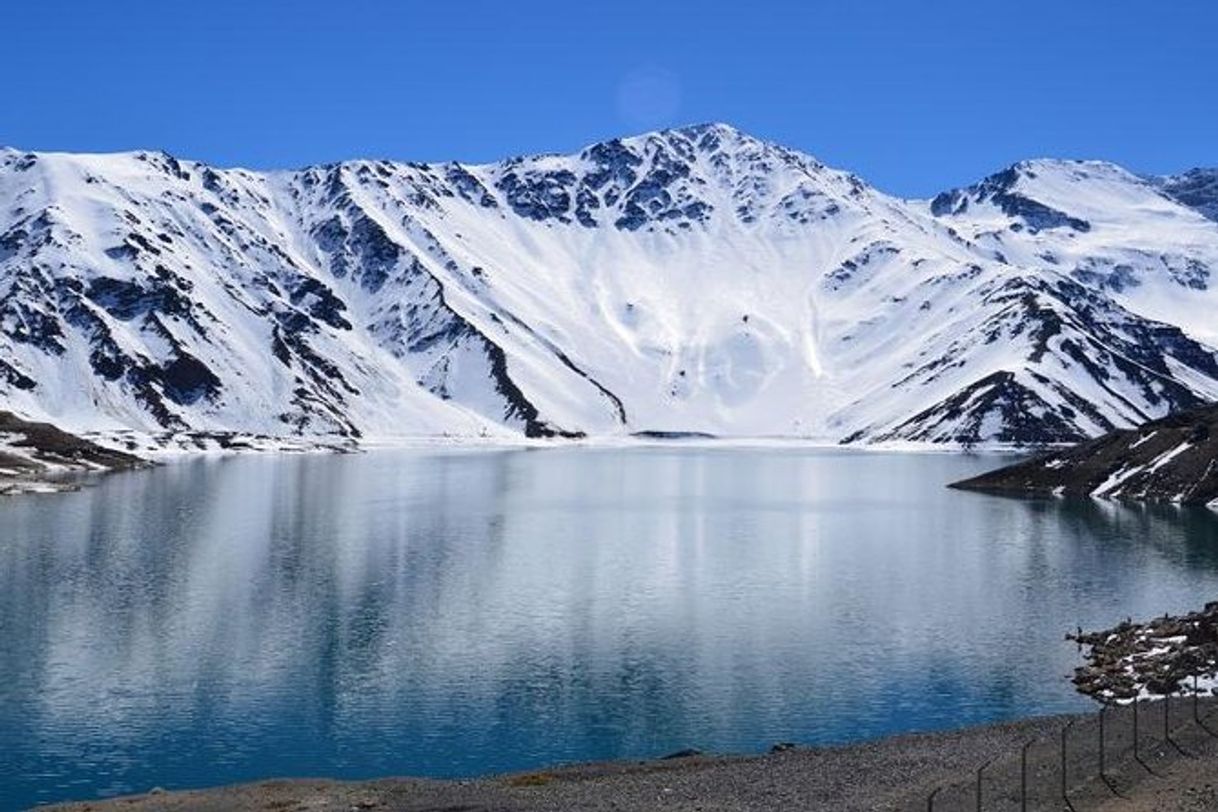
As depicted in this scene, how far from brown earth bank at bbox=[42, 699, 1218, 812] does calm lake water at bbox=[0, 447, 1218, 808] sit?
427 centimetres

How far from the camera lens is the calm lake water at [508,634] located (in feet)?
187

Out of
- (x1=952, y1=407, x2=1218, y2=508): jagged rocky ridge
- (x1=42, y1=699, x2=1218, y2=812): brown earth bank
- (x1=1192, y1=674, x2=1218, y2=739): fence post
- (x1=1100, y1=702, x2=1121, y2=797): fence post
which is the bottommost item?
(x1=42, y1=699, x2=1218, y2=812): brown earth bank

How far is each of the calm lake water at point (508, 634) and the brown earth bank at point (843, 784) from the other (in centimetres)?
427

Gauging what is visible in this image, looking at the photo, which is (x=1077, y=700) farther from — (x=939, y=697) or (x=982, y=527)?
(x=982, y=527)

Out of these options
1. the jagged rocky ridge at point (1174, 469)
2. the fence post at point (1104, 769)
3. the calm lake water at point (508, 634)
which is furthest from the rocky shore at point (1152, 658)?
the jagged rocky ridge at point (1174, 469)

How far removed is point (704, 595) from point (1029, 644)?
26230mm

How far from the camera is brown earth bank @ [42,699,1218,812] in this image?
4394cm

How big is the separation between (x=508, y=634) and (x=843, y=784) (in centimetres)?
3605

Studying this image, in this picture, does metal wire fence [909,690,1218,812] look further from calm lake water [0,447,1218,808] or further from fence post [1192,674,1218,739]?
calm lake water [0,447,1218,808]

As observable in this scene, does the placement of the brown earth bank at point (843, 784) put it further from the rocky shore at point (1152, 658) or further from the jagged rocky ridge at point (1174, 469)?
the jagged rocky ridge at point (1174, 469)

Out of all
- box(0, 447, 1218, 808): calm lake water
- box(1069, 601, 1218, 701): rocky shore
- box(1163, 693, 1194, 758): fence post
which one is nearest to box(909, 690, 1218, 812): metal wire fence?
box(1163, 693, 1194, 758): fence post

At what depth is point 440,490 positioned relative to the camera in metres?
199

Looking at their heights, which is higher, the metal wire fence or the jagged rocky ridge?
the jagged rocky ridge

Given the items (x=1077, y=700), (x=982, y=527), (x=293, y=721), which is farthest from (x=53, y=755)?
(x=982, y=527)
